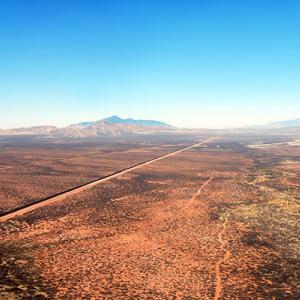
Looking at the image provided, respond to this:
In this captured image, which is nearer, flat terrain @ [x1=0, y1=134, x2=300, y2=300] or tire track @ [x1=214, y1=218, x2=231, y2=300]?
tire track @ [x1=214, y1=218, x2=231, y2=300]

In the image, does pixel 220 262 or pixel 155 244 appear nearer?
pixel 220 262

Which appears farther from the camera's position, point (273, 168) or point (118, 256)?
point (273, 168)

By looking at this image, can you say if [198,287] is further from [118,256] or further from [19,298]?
[19,298]

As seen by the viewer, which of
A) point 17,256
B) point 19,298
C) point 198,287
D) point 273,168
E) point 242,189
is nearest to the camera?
point 19,298

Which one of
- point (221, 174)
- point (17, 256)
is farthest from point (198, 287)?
point (221, 174)

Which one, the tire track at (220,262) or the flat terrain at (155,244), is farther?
the flat terrain at (155,244)

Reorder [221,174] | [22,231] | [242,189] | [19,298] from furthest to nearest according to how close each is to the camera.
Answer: [221,174] → [242,189] → [22,231] → [19,298]

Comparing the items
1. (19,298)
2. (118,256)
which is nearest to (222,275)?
(118,256)

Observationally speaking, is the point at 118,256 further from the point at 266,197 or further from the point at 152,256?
the point at 266,197

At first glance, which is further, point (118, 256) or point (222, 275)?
point (118, 256)
